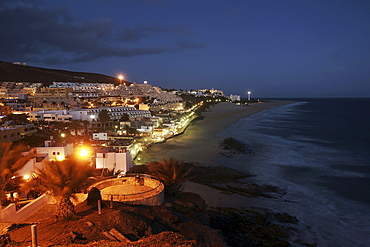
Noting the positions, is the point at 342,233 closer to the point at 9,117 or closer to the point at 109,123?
the point at 109,123

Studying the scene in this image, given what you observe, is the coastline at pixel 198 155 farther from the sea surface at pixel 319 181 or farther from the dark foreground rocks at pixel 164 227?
the sea surface at pixel 319 181

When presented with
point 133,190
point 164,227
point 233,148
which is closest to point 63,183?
point 133,190

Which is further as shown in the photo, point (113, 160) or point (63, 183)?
point (113, 160)

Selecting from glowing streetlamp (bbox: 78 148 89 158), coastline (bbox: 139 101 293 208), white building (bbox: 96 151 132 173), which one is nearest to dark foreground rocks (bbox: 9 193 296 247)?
coastline (bbox: 139 101 293 208)

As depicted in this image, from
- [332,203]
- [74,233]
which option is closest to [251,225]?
[332,203]

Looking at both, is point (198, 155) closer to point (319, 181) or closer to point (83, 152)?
point (319, 181)

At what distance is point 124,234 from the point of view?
24.7 feet

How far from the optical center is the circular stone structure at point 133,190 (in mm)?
10062

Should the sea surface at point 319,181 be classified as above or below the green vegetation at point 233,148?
below

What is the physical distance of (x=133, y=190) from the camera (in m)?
11.5

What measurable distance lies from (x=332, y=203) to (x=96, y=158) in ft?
49.4

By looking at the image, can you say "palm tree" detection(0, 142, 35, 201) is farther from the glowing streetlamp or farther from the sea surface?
the sea surface

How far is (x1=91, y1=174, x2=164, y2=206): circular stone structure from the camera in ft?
33.0

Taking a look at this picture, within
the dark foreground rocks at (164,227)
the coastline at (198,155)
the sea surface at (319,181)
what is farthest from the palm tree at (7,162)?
the sea surface at (319,181)
